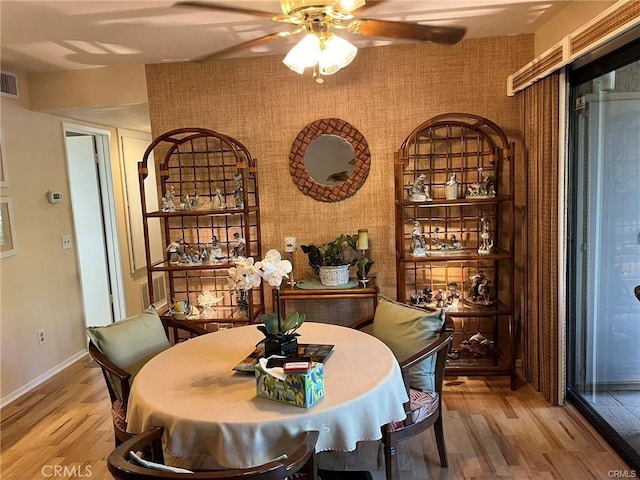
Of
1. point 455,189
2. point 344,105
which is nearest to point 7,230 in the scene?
point 344,105

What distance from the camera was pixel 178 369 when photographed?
6.78ft

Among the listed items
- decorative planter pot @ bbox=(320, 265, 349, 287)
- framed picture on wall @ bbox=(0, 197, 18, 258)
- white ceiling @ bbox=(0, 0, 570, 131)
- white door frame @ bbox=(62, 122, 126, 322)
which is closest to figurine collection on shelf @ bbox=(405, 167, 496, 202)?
decorative planter pot @ bbox=(320, 265, 349, 287)

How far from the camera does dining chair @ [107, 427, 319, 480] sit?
1316mm

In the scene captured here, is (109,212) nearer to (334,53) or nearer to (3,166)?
(3,166)

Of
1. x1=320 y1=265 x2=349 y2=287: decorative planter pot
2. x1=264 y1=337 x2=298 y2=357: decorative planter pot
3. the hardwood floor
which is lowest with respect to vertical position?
the hardwood floor

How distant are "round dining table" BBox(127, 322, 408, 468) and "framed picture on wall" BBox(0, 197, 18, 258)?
1.99m

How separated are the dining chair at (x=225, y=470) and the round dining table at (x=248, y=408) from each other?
0.08m

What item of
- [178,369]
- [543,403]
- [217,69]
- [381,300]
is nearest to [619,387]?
[543,403]

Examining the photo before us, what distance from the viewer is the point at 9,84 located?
3.50m

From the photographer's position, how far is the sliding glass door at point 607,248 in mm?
2363

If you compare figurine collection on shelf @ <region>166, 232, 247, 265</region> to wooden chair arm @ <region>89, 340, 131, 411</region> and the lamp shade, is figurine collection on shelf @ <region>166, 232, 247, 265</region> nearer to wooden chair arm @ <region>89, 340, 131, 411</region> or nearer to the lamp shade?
the lamp shade

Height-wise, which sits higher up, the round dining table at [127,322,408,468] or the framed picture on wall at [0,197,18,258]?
the framed picture on wall at [0,197,18,258]

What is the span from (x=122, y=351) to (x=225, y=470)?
1172 mm

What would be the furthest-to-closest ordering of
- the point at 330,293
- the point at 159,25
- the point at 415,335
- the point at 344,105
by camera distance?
the point at 344,105
the point at 330,293
the point at 159,25
the point at 415,335
